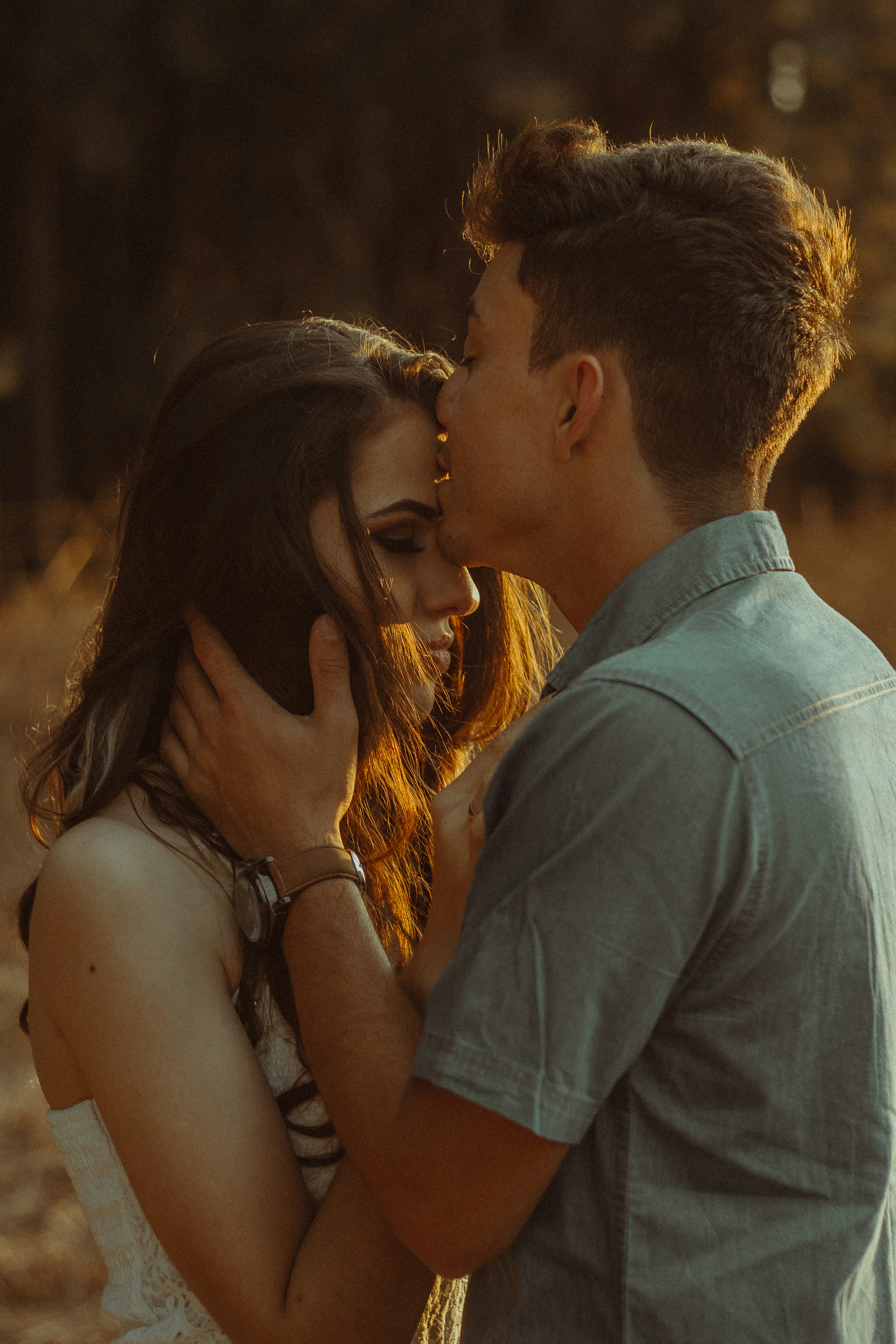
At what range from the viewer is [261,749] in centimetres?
215

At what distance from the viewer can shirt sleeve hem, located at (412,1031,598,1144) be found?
4.59 ft

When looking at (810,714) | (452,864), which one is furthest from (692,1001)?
(452,864)

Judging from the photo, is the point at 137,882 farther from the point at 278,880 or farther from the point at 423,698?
the point at 423,698

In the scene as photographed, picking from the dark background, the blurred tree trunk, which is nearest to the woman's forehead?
the dark background

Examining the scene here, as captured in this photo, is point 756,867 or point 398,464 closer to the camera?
point 756,867

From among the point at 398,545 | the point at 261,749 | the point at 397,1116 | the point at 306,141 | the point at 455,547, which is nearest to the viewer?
the point at 397,1116

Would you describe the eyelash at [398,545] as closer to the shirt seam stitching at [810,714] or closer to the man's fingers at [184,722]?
the man's fingers at [184,722]

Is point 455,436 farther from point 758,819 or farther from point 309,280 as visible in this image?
point 309,280

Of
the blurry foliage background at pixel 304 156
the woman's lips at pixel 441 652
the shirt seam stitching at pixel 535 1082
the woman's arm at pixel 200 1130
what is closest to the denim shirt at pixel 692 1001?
the shirt seam stitching at pixel 535 1082

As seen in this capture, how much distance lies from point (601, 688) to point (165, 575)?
119 cm

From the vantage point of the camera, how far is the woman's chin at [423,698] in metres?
2.39

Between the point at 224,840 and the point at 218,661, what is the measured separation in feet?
1.12

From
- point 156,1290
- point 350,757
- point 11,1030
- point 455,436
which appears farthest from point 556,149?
point 11,1030

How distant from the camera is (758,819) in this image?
1.43m
